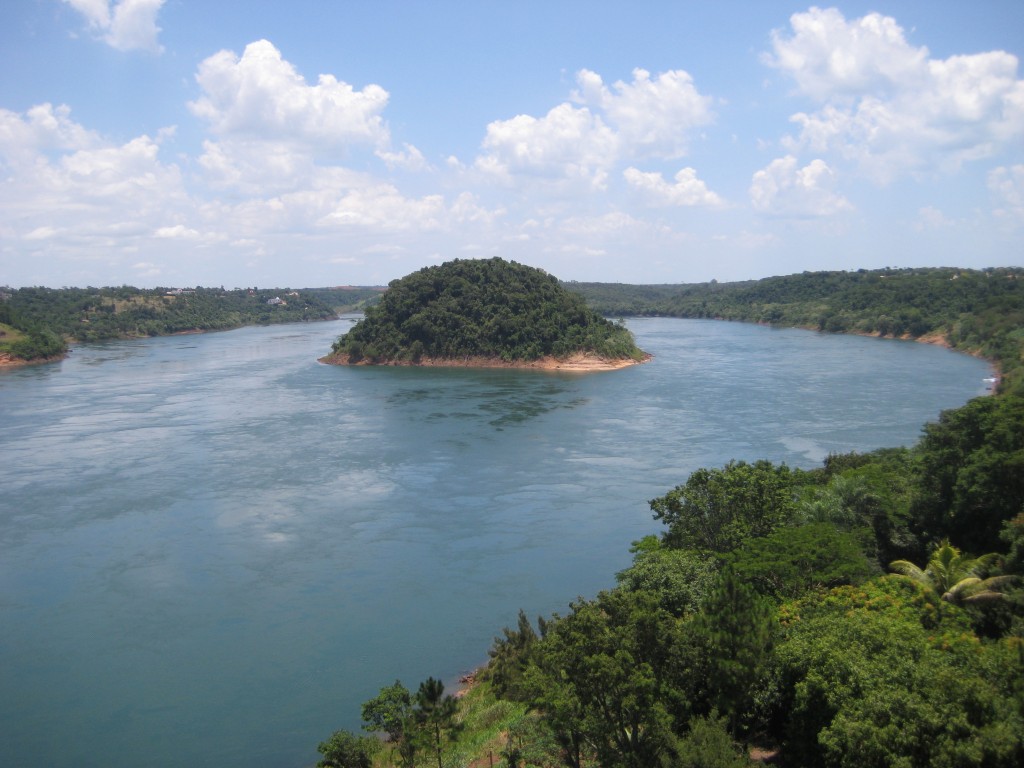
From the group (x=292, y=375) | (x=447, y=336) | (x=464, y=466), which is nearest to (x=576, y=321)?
(x=447, y=336)

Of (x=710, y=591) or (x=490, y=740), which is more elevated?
(x=710, y=591)

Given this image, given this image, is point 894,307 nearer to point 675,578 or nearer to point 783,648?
point 675,578

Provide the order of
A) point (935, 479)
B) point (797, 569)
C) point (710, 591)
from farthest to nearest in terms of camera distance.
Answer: point (935, 479) → point (797, 569) → point (710, 591)

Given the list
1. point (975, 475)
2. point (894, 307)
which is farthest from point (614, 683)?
point (894, 307)

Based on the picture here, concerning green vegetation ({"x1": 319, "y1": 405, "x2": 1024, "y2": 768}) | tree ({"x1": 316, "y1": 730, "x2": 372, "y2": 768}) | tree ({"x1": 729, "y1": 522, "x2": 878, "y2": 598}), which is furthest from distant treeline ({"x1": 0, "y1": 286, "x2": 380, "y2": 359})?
tree ({"x1": 729, "y1": 522, "x2": 878, "y2": 598})

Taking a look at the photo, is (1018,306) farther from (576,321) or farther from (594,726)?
(594,726)

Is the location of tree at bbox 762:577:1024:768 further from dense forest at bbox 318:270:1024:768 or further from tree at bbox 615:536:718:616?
tree at bbox 615:536:718:616
